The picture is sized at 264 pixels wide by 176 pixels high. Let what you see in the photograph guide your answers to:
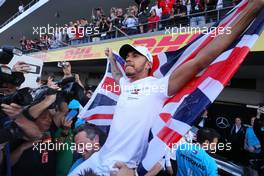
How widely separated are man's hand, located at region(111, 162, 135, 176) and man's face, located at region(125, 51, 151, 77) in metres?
0.60

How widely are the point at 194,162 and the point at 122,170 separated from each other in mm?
1176

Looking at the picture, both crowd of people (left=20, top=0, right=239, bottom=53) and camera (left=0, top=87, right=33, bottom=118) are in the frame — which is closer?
camera (left=0, top=87, right=33, bottom=118)

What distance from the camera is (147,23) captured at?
834 centimetres

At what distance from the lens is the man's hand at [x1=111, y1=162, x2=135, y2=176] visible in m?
1.76

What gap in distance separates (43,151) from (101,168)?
541mm

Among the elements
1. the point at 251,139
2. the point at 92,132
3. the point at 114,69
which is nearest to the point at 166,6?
the point at 251,139

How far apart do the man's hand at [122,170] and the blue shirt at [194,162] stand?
1045 millimetres

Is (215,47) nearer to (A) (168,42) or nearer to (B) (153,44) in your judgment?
(A) (168,42)

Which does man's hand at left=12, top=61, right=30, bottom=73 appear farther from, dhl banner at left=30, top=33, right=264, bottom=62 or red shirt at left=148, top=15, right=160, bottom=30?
red shirt at left=148, top=15, right=160, bottom=30

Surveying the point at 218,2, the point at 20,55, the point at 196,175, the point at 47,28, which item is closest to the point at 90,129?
the point at 20,55

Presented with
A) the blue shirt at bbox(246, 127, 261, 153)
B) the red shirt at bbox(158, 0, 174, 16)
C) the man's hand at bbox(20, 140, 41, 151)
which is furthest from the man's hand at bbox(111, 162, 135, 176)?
the red shirt at bbox(158, 0, 174, 16)

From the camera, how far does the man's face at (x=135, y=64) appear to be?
2.12 metres

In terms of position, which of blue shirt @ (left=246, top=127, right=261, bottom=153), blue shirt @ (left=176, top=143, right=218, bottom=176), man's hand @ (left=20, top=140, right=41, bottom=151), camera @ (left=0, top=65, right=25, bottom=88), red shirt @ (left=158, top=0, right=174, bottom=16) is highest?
red shirt @ (left=158, top=0, right=174, bottom=16)

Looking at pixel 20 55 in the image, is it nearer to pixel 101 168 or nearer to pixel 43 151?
pixel 43 151
